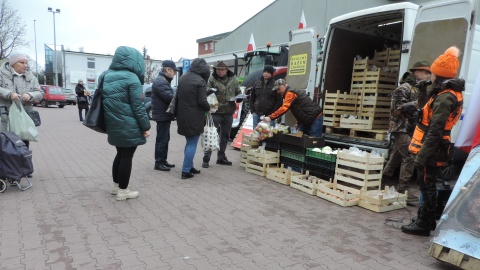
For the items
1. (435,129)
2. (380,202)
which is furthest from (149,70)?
(435,129)

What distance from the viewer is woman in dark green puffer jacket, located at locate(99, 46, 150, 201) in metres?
4.06

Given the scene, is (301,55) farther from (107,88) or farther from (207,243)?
(207,243)

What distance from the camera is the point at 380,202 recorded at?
4332 mm

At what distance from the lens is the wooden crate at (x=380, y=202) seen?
4.35 m

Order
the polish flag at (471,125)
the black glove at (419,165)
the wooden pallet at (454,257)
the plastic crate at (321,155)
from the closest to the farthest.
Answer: the wooden pallet at (454,257), the black glove at (419,165), the polish flag at (471,125), the plastic crate at (321,155)

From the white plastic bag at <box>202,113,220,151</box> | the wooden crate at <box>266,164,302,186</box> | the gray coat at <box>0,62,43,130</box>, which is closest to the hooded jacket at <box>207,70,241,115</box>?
the white plastic bag at <box>202,113,220,151</box>

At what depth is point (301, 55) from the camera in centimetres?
648

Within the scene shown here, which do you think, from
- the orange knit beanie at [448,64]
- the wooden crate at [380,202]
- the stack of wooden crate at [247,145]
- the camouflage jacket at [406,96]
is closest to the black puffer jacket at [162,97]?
the stack of wooden crate at [247,145]

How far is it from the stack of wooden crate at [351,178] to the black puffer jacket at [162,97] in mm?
2846

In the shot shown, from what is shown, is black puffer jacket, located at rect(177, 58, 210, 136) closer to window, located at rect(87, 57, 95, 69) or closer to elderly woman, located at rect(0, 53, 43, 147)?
elderly woman, located at rect(0, 53, 43, 147)

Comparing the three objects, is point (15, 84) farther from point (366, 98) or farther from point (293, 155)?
point (366, 98)

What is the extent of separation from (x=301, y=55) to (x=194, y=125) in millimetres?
2531

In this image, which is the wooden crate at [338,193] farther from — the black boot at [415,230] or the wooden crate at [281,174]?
the black boot at [415,230]

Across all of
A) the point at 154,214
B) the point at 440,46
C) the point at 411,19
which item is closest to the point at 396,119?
the point at 440,46
